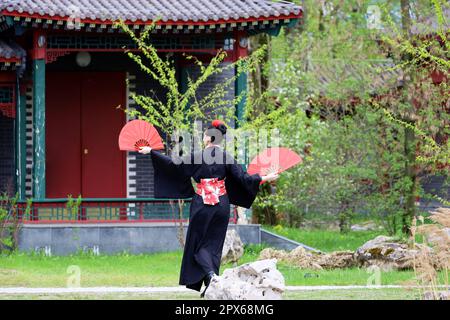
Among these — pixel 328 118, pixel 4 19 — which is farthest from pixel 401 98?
pixel 4 19

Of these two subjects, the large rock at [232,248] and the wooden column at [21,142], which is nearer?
the large rock at [232,248]

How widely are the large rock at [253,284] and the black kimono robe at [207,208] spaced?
0.83 metres

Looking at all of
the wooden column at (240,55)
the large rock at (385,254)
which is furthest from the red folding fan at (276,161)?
the wooden column at (240,55)

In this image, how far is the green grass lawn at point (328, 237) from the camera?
21.3m

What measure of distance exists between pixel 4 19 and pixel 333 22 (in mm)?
16634

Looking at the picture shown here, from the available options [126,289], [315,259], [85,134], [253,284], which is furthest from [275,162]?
[85,134]

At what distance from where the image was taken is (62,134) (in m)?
22.0

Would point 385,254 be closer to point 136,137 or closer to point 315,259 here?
point 315,259

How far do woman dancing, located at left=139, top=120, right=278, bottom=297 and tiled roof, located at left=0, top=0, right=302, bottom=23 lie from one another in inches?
240

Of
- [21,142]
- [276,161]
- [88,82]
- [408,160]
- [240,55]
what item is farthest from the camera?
[88,82]

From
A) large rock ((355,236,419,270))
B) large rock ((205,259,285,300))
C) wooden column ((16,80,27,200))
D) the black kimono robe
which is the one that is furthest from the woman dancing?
wooden column ((16,80,27,200))

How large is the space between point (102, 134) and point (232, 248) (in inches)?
204

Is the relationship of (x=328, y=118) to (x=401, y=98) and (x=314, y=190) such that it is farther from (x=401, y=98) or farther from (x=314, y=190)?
(x=401, y=98)

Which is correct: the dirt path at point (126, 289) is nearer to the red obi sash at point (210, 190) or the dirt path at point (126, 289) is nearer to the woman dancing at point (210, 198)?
the woman dancing at point (210, 198)
